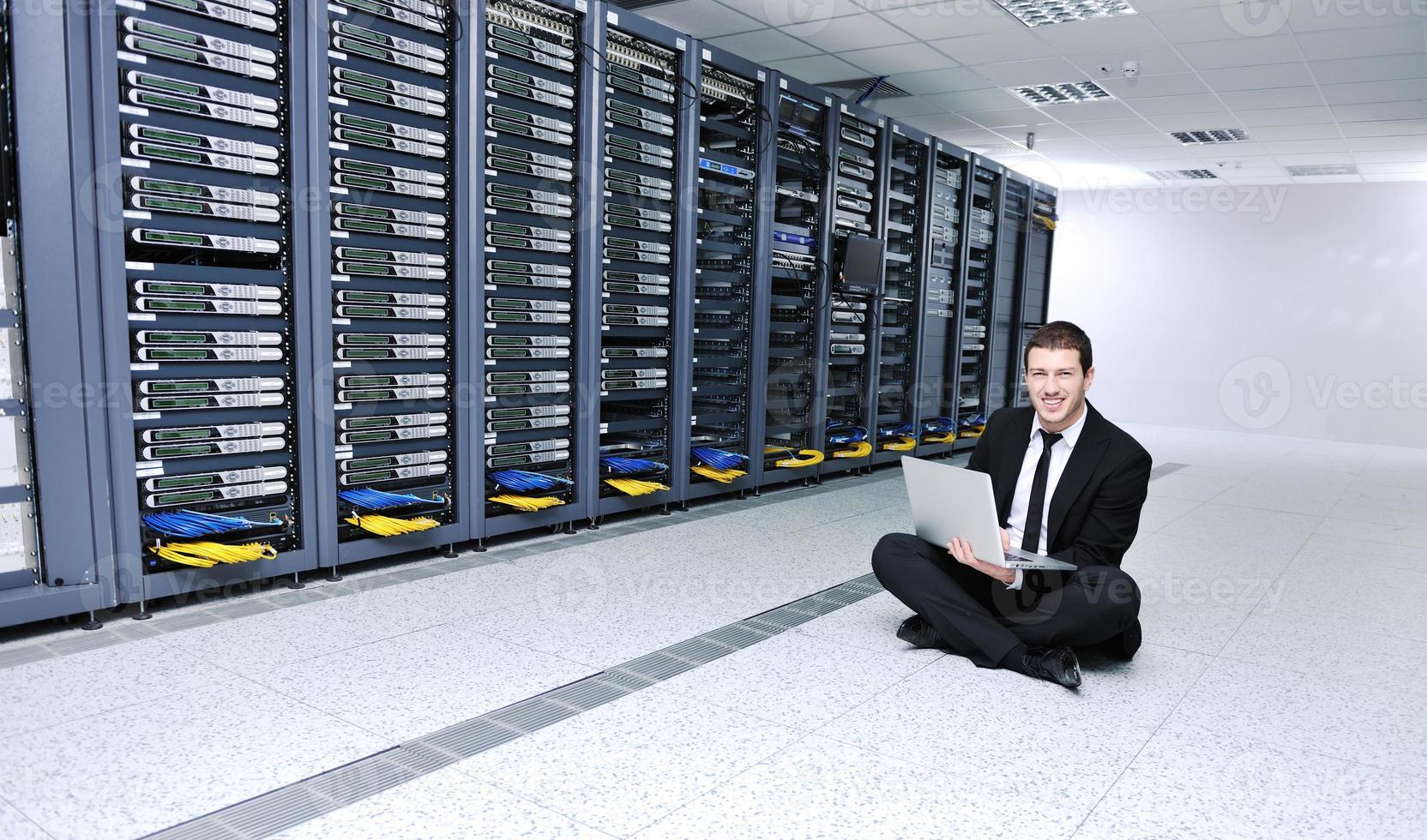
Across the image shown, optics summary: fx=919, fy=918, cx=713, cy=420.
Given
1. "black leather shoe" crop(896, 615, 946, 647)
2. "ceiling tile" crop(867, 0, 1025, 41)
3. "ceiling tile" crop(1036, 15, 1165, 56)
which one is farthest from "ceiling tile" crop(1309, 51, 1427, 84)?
"black leather shoe" crop(896, 615, 946, 647)

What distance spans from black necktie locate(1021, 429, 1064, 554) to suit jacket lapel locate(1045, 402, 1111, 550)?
0.11 feet

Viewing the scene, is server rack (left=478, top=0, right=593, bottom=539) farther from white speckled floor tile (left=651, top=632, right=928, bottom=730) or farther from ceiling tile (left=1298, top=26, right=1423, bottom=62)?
ceiling tile (left=1298, top=26, right=1423, bottom=62)

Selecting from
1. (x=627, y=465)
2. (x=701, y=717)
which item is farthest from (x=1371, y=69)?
(x=701, y=717)

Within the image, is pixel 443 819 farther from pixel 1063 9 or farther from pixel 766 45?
pixel 766 45

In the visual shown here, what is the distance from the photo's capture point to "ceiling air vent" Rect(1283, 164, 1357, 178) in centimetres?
891

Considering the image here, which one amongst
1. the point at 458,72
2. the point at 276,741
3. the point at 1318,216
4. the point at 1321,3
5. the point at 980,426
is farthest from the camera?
the point at 1318,216

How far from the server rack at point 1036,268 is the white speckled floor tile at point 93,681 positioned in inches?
278

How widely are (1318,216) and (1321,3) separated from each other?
626cm

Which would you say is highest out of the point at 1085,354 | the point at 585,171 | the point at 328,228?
the point at 585,171

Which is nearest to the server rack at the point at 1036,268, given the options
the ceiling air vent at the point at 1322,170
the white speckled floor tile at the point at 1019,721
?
the ceiling air vent at the point at 1322,170

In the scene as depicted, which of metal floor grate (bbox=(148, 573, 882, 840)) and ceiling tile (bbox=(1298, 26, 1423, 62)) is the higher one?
ceiling tile (bbox=(1298, 26, 1423, 62))

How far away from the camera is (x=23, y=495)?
8.51ft

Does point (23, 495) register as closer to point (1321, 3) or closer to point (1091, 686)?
point (1091, 686)

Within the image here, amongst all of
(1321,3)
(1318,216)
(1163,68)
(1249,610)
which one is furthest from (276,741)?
(1318,216)
